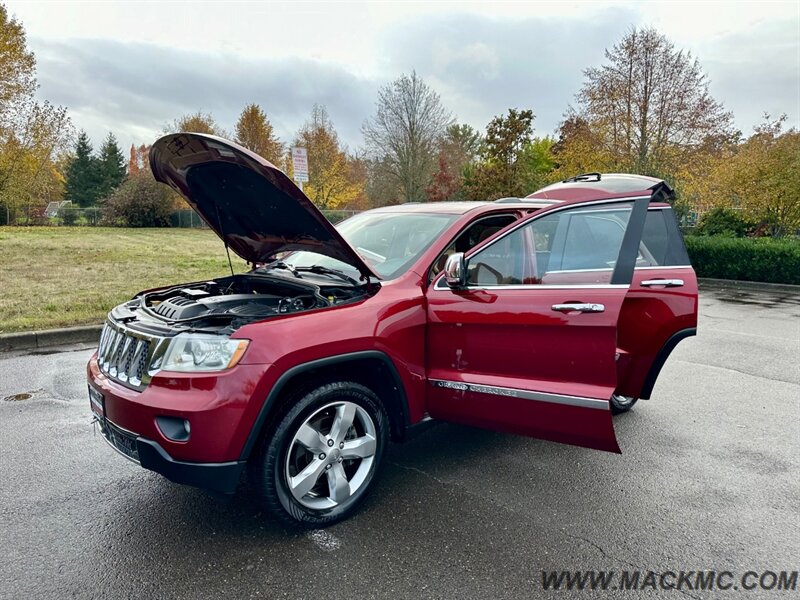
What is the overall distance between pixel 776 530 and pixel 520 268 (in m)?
2.02

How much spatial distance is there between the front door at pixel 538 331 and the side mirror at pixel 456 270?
0.07 m

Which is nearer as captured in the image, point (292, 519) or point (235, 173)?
point (292, 519)

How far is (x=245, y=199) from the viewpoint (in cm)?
343

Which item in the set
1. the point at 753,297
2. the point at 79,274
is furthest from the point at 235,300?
the point at 753,297

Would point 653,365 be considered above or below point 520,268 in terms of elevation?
below

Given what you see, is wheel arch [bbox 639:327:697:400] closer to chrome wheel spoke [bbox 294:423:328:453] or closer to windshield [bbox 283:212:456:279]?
windshield [bbox 283:212:456:279]

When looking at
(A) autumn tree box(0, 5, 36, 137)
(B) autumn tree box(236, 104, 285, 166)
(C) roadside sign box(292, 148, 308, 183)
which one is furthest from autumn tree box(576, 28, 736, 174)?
(B) autumn tree box(236, 104, 285, 166)

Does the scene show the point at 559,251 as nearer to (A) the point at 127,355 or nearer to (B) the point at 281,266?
(B) the point at 281,266

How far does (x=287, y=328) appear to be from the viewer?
256 cm

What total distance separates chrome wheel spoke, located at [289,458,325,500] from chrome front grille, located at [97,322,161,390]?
0.90m

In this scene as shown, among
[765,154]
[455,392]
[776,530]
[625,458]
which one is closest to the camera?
[776,530]

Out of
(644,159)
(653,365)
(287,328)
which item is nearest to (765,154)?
(644,159)

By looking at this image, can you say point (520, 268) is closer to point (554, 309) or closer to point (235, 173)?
point (554, 309)

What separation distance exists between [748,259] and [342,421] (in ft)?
51.3
